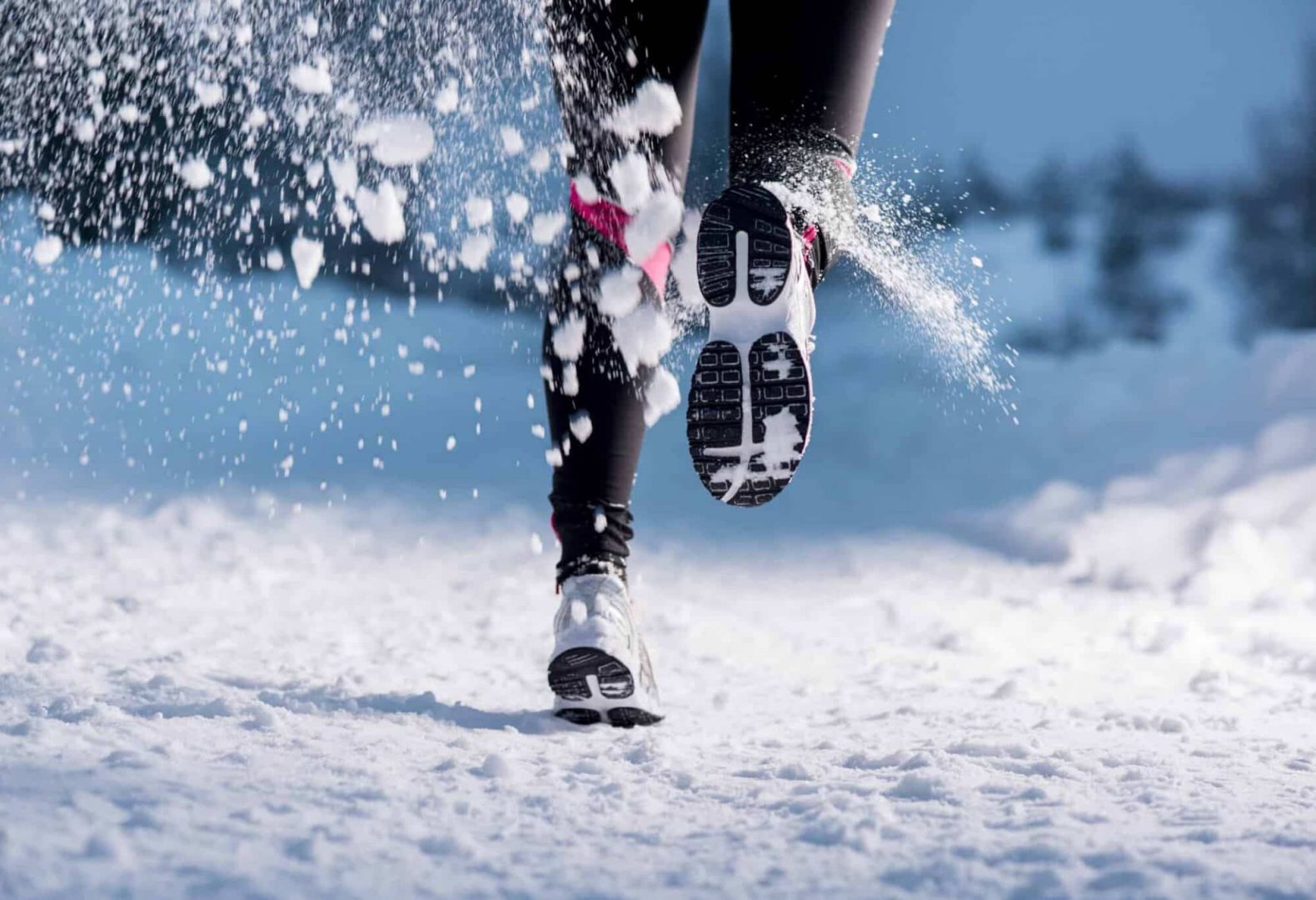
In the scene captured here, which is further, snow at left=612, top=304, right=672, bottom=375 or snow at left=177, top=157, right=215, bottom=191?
snow at left=177, top=157, right=215, bottom=191

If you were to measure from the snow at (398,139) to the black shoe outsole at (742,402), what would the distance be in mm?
540

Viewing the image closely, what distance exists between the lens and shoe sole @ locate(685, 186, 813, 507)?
3.94ft

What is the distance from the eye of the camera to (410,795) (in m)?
0.95

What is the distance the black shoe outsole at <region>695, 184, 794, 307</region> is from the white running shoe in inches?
17.0

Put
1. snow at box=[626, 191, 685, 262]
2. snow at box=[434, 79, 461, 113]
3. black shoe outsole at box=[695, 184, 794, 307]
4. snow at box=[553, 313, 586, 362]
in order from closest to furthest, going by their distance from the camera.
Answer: black shoe outsole at box=[695, 184, 794, 307] < snow at box=[626, 191, 685, 262] < snow at box=[553, 313, 586, 362] < snow at box=[434, 79, 461, 113]

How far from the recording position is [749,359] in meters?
1.22

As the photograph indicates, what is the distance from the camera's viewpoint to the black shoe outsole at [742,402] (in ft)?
3.98

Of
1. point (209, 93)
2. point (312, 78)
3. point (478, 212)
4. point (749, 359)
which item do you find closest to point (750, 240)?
point (749, 359)

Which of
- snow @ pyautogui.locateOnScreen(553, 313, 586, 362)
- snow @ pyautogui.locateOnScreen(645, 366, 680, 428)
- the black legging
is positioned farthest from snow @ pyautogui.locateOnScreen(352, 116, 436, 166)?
snow @ pyautogui.locateOnScreen(645, 366, 680, 428)

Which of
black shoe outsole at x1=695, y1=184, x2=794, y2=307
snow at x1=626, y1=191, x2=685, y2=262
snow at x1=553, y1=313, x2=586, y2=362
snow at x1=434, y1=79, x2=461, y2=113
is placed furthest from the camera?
snow at x1=434, y1=79, x2=461, y2=113

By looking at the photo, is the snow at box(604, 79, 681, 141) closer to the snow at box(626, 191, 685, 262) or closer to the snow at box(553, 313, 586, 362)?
the snow at box(626, 191, 685, 262)

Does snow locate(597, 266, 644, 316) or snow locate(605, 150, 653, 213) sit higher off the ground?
snow locate(605, 150, 653, 213)

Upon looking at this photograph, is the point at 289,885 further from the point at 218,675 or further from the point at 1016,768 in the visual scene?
the point at 218,675

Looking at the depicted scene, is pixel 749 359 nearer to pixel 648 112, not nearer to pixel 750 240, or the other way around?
pixel 750 240
